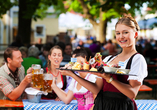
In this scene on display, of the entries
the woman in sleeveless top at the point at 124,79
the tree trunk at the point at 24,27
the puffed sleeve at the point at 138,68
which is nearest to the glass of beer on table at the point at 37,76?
the woman in sleeveless top at the point at 124,79

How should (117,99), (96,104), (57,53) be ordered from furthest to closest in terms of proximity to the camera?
(57,53), (96,104), (117,99)

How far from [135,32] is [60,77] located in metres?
1.71

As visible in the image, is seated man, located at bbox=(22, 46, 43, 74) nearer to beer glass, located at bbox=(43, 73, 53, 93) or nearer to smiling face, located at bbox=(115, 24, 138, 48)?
beer glass, located at bbox=(43, 73, 53, 93)

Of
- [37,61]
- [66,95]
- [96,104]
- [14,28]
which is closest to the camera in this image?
[96,104]

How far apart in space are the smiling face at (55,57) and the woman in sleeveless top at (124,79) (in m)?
1.41

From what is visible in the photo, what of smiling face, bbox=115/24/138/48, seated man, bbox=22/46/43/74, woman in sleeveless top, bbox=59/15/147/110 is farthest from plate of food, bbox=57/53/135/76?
seated man, bbox=22/46/43/74

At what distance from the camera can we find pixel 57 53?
3643 millimetres

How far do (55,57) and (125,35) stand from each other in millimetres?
1735

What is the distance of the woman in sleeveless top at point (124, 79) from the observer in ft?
6.29

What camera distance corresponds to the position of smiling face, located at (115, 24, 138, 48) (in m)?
2.07

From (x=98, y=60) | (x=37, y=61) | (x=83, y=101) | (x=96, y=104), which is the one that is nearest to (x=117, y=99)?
(x=96, y=104)

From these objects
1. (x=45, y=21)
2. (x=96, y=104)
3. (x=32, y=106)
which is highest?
(x=45, y=21)

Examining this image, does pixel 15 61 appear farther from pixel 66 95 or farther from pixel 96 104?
pixel 96 104

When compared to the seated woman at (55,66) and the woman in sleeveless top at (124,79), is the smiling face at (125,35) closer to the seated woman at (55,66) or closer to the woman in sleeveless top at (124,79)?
the woman in sleeveless top at (124,79)
